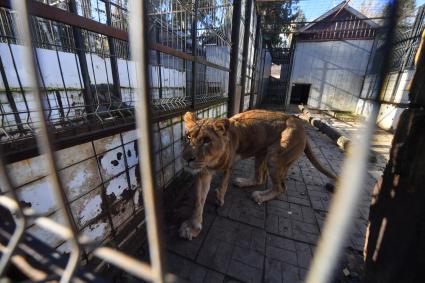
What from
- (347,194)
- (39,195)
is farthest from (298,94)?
(347,194)

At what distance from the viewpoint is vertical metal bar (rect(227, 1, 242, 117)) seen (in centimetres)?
470

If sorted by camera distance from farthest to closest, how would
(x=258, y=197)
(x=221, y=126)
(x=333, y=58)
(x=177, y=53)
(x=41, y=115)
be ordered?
(x=333, y=58) < (x=258, y=197) < (x=177, y=53) < (x=221, y=126) < (x=41, y=115)

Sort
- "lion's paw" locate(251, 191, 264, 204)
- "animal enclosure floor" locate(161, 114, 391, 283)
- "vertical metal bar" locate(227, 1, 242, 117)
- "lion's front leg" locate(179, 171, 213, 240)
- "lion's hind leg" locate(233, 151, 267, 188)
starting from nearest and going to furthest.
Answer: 1. "animal enclosure floor" locate(161, 114, 391, 283)
2. "lion's front leg" locate(179, 171, 213, 240)
3. "lion's paw" locate(251, 191, 264, 204)
4. "lion's hind leg" locate(233, 151, 267, 188)
5. "vertical metal bar" locate(227, 1, 242, 117)

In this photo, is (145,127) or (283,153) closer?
(145,127)

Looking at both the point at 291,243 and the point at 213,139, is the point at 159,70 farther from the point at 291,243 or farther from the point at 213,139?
the point at 291,243

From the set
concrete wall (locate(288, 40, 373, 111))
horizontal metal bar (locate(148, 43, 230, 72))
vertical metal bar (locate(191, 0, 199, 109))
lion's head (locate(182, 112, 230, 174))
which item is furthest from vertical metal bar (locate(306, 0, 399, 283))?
concrete wall (locate(288, 40, 373, 111))

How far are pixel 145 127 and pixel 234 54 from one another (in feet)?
17.5

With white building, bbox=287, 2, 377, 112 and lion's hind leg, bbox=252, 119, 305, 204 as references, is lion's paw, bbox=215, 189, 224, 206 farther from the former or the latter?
white building, bbox=287, 2, 377, 112

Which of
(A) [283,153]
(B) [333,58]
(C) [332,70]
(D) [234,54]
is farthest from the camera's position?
(C) [332,70]

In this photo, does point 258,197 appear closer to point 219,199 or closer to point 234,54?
point 219,199

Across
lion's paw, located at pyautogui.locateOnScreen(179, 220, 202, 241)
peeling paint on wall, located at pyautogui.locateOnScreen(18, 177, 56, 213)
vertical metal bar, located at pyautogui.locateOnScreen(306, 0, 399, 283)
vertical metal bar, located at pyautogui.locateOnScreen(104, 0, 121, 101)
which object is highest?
vertical metal bar, located at pyautogui.locateOnScreen(104, 0, 121, 101)

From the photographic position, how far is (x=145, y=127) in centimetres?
55

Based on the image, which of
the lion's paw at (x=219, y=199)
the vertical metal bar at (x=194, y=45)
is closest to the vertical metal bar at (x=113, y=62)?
the vertical metal bar at (x=194, y=45)

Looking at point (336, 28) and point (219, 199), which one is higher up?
point (336, 28)
